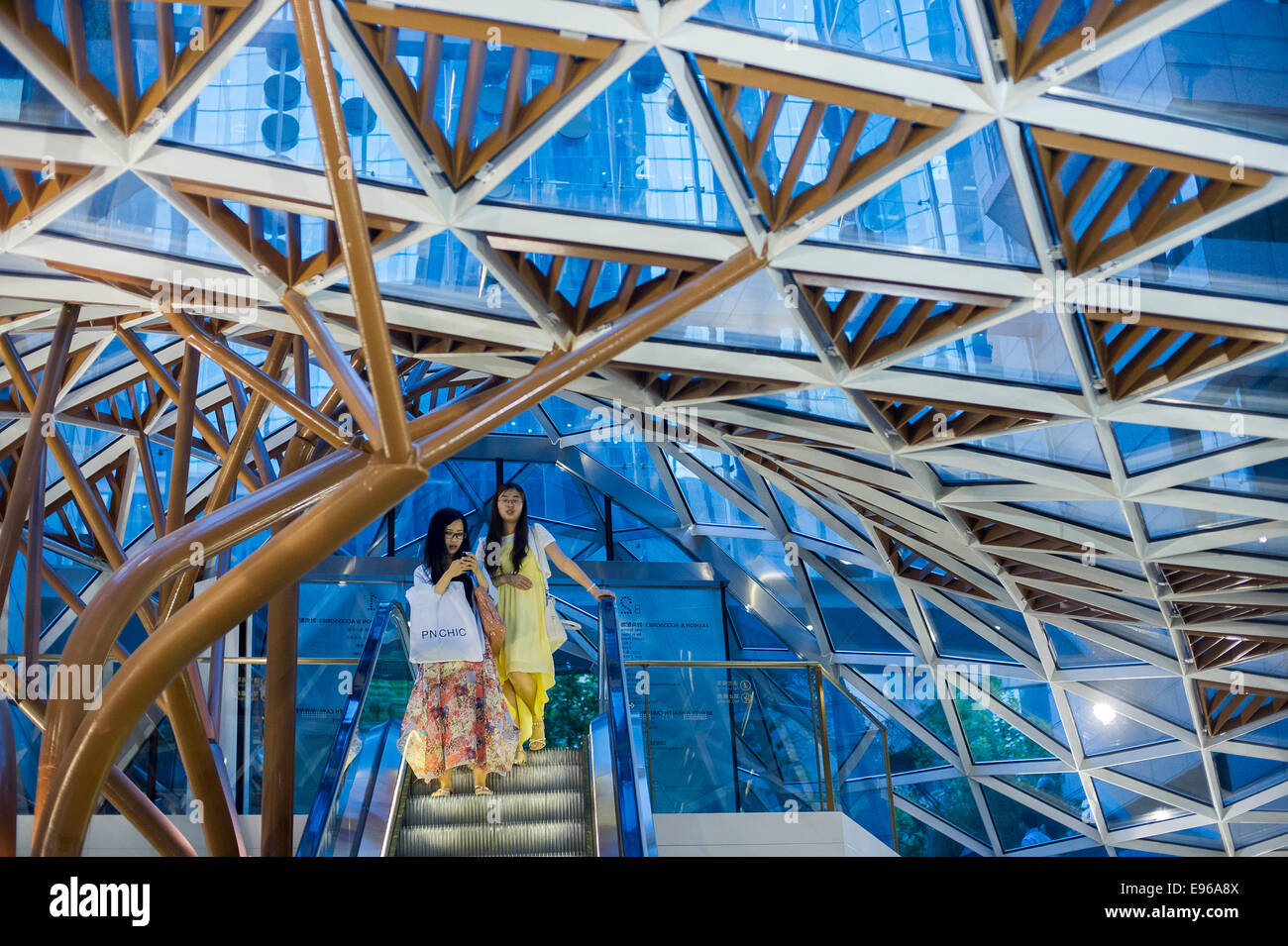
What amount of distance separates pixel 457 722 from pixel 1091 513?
40.6 ft

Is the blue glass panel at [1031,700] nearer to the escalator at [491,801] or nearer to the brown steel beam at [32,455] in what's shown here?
the escalator at [491,801]

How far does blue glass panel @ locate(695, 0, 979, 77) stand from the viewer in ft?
34.1

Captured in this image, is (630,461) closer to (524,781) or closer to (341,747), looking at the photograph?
(524,781)

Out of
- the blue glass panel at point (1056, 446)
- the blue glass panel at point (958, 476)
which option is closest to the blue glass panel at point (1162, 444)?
the blue glass panel at point (1056, 446)

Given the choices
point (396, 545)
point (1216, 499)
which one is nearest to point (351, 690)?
point (1216, 499)

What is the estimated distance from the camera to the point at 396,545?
96.3ft

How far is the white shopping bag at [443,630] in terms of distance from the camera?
35.4 ft

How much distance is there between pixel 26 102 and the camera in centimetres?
1162

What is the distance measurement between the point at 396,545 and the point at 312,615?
123 inches

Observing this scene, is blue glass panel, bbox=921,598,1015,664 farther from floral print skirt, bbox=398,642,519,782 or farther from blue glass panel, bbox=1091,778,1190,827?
floral print skirt, bbox=398,642,519,782

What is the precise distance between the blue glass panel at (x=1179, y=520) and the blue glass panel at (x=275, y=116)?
41.3 ft

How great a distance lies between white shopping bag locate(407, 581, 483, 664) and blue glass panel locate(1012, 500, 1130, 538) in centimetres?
1171

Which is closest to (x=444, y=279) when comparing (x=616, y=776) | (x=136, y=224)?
(x=136, y=224)
